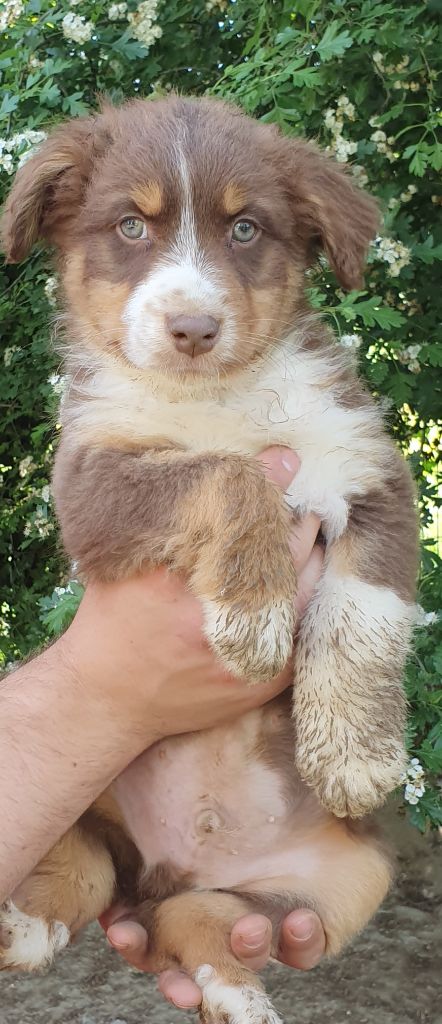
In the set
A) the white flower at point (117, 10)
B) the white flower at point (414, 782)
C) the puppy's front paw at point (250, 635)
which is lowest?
the white flower at point (414, 782)

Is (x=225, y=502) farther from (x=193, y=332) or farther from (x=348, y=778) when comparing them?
(x=348, y=778)

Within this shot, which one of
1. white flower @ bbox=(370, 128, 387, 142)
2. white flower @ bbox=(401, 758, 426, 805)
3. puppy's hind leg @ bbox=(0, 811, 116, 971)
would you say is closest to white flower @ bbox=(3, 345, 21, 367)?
white flower @ bbox=(370, 128, 387, 142)

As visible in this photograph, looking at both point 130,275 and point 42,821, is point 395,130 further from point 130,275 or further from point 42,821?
point 42,821

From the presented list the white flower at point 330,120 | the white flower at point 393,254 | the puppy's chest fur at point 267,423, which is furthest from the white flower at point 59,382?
the white flower at point 330,120

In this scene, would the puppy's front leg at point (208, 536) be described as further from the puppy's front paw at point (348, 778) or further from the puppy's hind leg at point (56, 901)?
the puppy's hind leg at point (56, 901)

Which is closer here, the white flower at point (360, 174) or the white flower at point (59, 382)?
the white flower at point (59, 382)

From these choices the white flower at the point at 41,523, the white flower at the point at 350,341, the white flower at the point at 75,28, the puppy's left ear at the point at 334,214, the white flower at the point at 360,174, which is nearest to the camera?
the puppy's left ear at the point at 334,214
